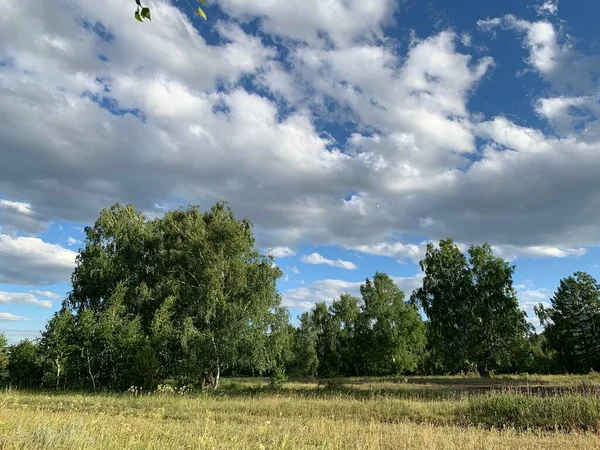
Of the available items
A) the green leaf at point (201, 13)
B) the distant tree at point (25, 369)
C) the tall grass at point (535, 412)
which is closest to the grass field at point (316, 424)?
the tall grass at point (535, 412)

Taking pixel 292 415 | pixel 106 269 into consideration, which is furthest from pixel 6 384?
pixel 292 415

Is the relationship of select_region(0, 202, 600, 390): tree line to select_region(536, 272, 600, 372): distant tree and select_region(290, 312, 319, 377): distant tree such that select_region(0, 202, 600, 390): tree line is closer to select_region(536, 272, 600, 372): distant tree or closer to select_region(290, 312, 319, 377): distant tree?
select_region(536, 272, 600, 372): distant tree

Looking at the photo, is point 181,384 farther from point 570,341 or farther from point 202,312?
point 570,341

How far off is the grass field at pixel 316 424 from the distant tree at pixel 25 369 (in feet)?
33.7

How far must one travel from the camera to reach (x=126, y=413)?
13648 mm

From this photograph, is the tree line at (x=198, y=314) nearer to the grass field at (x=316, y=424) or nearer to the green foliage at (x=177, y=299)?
the green foliage at (x=177, y=299)

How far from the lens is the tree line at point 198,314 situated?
88.3ft

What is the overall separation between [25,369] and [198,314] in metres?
10.7

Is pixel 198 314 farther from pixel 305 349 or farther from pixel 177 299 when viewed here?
pixel 305 349

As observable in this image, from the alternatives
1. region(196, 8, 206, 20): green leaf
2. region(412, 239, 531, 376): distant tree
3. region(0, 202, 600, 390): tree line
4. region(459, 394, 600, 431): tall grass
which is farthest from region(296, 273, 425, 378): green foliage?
region(196, 8, 206, 20): green leaf

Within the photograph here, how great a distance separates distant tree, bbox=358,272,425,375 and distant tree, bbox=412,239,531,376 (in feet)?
49.9

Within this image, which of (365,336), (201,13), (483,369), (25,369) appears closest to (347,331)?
(365,336)

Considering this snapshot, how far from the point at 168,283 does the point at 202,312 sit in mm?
3633

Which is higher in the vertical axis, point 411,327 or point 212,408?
point 411,327
